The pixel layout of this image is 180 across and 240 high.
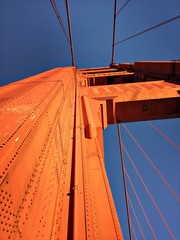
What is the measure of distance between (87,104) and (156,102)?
291 cm

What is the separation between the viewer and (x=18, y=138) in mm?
1706

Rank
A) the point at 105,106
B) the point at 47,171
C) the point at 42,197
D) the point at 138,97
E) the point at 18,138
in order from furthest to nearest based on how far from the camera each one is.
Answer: the point at 138,97 → the point at 105,106 → the point at 47,171 → the point at 42,197 → the point at 18,138

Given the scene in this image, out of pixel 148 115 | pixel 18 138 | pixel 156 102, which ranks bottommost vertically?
pixel 148 115

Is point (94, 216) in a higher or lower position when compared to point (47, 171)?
lower

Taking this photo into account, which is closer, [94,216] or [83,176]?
[94,216]

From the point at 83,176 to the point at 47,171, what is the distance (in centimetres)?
78

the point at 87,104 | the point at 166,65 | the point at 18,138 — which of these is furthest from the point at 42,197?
the point at 166,65

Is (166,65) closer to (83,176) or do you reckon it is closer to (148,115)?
(148,115)

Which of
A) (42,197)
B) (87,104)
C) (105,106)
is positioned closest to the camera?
(42,197)

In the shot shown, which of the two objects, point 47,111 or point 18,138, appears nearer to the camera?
point 18,138

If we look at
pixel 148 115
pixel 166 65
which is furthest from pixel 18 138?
pixel 166 65

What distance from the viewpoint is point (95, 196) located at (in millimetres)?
2953

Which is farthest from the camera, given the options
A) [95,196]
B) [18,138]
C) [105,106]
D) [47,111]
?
[105,106]

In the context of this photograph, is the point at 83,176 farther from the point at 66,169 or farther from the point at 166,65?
the point at 166,65
